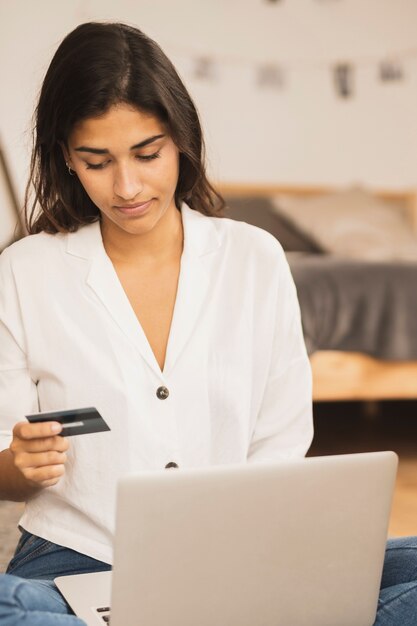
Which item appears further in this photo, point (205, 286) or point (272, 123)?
point (272, 123)

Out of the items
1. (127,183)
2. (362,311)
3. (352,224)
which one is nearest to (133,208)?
(127,183)

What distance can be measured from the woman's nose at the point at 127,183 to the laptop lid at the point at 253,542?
44 cm

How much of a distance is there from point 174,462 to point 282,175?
323cm

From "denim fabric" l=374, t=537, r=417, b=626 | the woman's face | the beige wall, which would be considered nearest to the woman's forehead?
the woman's face

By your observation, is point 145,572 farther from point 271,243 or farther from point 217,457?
point 271,243

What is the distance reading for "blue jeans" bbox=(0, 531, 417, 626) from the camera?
41.8 inches

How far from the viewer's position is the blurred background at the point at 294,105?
389 centimetres

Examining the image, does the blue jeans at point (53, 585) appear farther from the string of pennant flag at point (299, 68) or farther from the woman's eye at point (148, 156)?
the string of pennant flag at point (299, 68)

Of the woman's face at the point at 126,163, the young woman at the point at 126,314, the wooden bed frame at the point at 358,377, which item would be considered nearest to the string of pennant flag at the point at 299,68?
the wooden bed frame at the point at 358,377

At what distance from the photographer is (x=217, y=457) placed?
1.40 m

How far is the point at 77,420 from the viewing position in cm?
106

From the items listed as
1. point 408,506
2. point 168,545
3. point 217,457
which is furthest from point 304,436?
point 408,506

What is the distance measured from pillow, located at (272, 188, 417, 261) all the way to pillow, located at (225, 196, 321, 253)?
0.03 meters

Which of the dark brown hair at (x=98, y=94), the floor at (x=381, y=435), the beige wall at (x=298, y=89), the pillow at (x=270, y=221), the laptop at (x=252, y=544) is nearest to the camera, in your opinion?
the laptop at (x=252, y=544)
